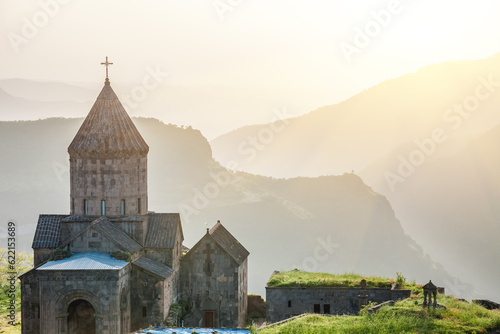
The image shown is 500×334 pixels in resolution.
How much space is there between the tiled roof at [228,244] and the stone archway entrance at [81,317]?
6774mm

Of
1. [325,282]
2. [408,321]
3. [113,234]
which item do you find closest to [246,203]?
[325,282]

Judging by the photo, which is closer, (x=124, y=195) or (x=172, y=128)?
(x=124, y=195)

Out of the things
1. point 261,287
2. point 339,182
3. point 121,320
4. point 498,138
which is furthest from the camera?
point 339,182

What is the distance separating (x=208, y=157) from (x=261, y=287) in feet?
182

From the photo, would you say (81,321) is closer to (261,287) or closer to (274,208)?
(261,287)

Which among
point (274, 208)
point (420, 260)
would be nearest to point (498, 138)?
point (420, 260)

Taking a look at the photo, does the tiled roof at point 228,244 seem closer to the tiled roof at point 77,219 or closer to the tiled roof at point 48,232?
the tiled roof at point 77,219

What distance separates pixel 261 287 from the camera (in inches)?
4552

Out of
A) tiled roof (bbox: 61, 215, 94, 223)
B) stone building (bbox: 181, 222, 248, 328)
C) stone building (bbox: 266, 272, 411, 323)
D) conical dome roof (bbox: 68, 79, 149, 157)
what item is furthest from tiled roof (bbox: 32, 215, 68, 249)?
stone building (bbox: 266, 272, 411, 323)

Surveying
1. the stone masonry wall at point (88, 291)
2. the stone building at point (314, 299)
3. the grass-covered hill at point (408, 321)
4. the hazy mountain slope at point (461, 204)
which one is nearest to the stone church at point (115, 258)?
the stone masonry wall at point (88, 291)

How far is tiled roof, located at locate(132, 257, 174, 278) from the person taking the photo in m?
30.5

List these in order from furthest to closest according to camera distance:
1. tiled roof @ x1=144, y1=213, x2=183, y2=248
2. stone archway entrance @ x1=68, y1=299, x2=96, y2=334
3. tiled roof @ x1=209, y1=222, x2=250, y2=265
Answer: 1. tiled roof @ x1=209, y1=222, x2=250, y2=265
2. tiled roof @ x1=144, y1=213, x2=183, y2=248
3. stone archway entrance @ x1=68, y1=299, x2=96, y2=334

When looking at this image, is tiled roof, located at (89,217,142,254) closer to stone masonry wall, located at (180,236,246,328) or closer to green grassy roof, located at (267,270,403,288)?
stone masonry wall, located at (180,236,246,328)

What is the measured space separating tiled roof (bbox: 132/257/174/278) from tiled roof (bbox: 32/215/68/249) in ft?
13.5
